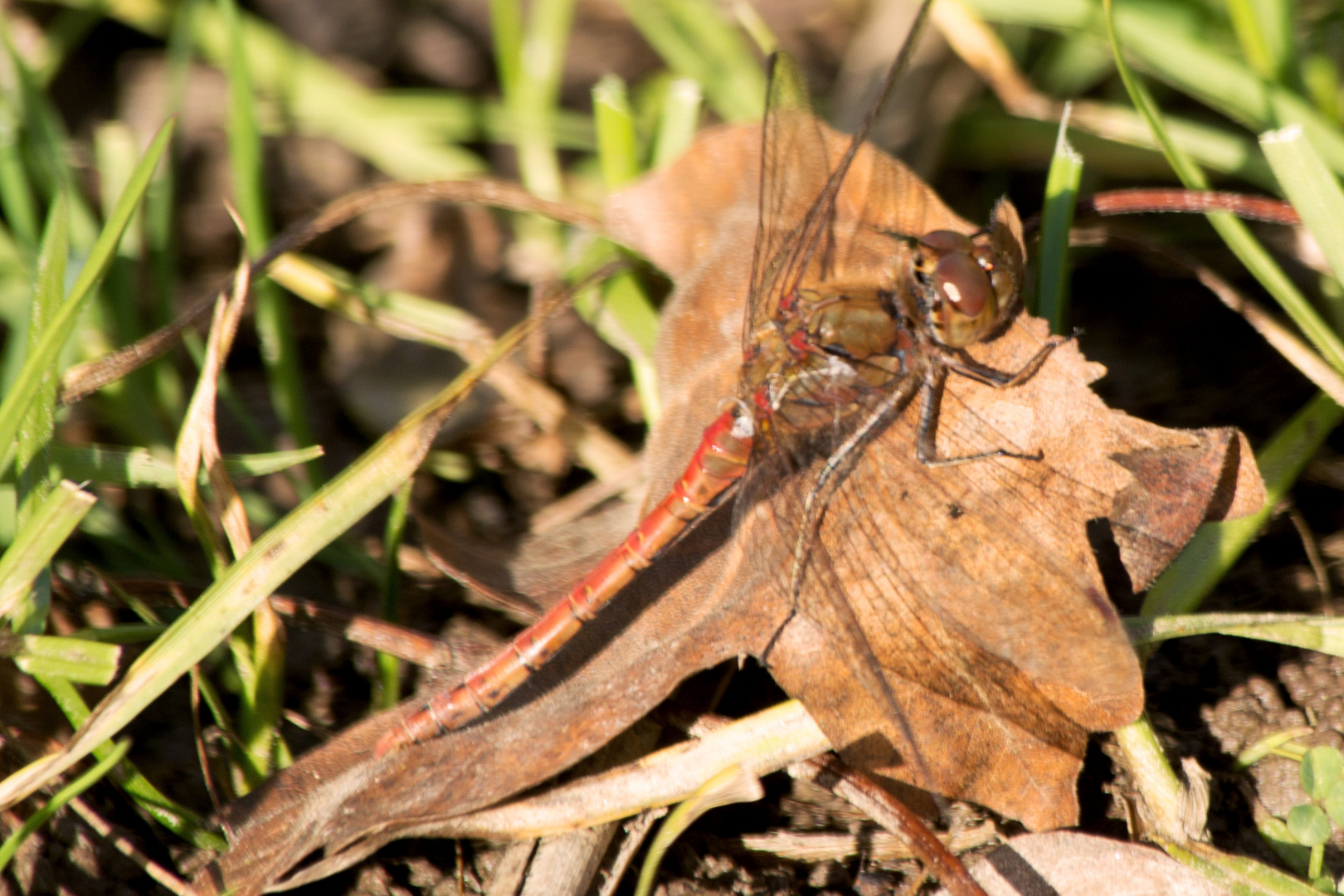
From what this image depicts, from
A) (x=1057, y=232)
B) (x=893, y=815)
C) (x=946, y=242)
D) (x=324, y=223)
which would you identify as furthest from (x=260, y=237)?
(x=893, y=815)

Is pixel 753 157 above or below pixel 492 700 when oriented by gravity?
above

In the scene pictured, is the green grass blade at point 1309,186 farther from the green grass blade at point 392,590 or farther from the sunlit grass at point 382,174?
the green grass blade at point 392,590

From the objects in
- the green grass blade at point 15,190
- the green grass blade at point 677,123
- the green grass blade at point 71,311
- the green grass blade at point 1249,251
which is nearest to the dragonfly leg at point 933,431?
the green grass blade at point 1249,251

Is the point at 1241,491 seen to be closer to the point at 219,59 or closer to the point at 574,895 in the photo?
the point at 574,895

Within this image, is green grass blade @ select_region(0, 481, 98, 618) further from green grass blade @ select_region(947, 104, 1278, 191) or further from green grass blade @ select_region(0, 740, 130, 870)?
green grass blade @ select_region(947, 104, 1278, 191)

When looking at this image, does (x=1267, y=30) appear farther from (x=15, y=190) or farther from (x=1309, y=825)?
(x=15, y=190)

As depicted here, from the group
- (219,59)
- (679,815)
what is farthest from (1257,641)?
(219,59)
